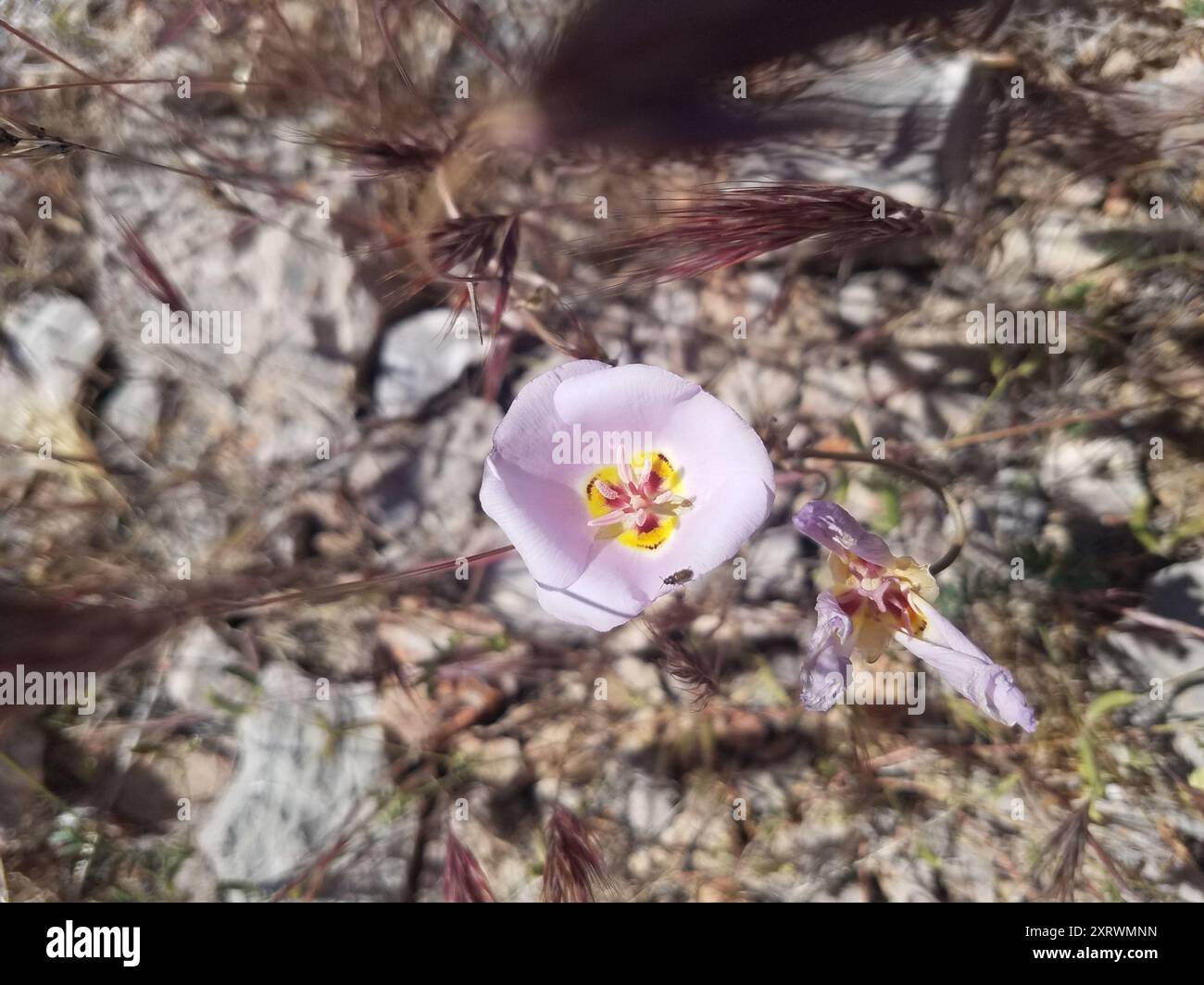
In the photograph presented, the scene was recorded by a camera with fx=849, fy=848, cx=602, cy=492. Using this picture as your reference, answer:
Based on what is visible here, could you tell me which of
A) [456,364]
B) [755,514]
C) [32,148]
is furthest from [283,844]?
[32,148]

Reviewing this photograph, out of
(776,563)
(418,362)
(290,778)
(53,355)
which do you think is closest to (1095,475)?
(776,563)

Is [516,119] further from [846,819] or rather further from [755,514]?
[846,819]

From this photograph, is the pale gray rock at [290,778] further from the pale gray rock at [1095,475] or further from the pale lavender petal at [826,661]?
the pale gray rock at [1095,475]

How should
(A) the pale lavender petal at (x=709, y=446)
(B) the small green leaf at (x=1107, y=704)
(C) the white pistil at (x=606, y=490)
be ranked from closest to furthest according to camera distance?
1. (A) the pale lavender petal at (x=709, y=446)
2. (C) the white pistil at (x=606, y=490)
3. (B) the small green leaf at (x=1107, y=704)

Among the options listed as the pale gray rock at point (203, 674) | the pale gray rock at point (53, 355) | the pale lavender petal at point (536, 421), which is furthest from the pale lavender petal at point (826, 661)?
the pale gray rock at point (53, 355)

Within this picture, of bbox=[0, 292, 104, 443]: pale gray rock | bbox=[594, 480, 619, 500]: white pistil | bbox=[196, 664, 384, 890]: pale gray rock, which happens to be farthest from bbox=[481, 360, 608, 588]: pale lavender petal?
bbox=[0, 292, 104, 443]: pale gray rock

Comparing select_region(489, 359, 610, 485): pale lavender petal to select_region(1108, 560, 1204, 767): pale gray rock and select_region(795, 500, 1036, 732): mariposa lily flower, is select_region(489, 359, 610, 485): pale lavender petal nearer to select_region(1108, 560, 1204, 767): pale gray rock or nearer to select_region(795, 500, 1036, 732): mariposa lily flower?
select_region(795, 500, 1036, 732): mariposa lily flower

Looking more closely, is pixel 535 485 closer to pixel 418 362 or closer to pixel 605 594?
pixel 605 594
